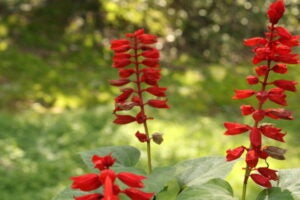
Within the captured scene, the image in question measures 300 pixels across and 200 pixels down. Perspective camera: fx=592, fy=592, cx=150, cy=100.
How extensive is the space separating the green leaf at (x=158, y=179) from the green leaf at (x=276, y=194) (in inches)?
10.6

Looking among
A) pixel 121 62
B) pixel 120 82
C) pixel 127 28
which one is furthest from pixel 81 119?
pixel 121 62

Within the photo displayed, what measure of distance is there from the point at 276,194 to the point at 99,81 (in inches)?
211

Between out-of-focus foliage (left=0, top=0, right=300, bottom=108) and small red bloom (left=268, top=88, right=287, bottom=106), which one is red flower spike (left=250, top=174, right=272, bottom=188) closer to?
small red bloom (left=268, top=88, right=287, bottom=106)

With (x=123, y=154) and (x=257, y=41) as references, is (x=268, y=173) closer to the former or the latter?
(x=257, y=41)

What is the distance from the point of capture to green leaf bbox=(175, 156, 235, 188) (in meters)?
1.83

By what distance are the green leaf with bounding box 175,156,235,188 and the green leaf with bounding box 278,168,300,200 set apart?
160mm

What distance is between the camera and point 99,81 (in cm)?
689

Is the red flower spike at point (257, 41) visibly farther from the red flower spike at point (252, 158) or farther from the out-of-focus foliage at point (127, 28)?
the out-of-focus foliage at point (127, 28)

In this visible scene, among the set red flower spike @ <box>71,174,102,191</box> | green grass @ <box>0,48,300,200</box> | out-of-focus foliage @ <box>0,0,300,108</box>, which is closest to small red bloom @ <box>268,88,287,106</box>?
red flower spike @ <box>71,174,102,191</box>

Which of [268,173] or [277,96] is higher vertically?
[277,96]

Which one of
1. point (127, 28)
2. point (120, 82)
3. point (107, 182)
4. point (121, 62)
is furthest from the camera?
point (127, 28)

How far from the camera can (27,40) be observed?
808 cm

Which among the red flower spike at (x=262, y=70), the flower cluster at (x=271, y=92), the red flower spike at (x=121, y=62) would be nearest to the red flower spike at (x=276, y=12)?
the flower cluster at (x=271, y=92)

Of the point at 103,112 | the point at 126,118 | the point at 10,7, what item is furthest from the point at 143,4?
the point at 126,118
